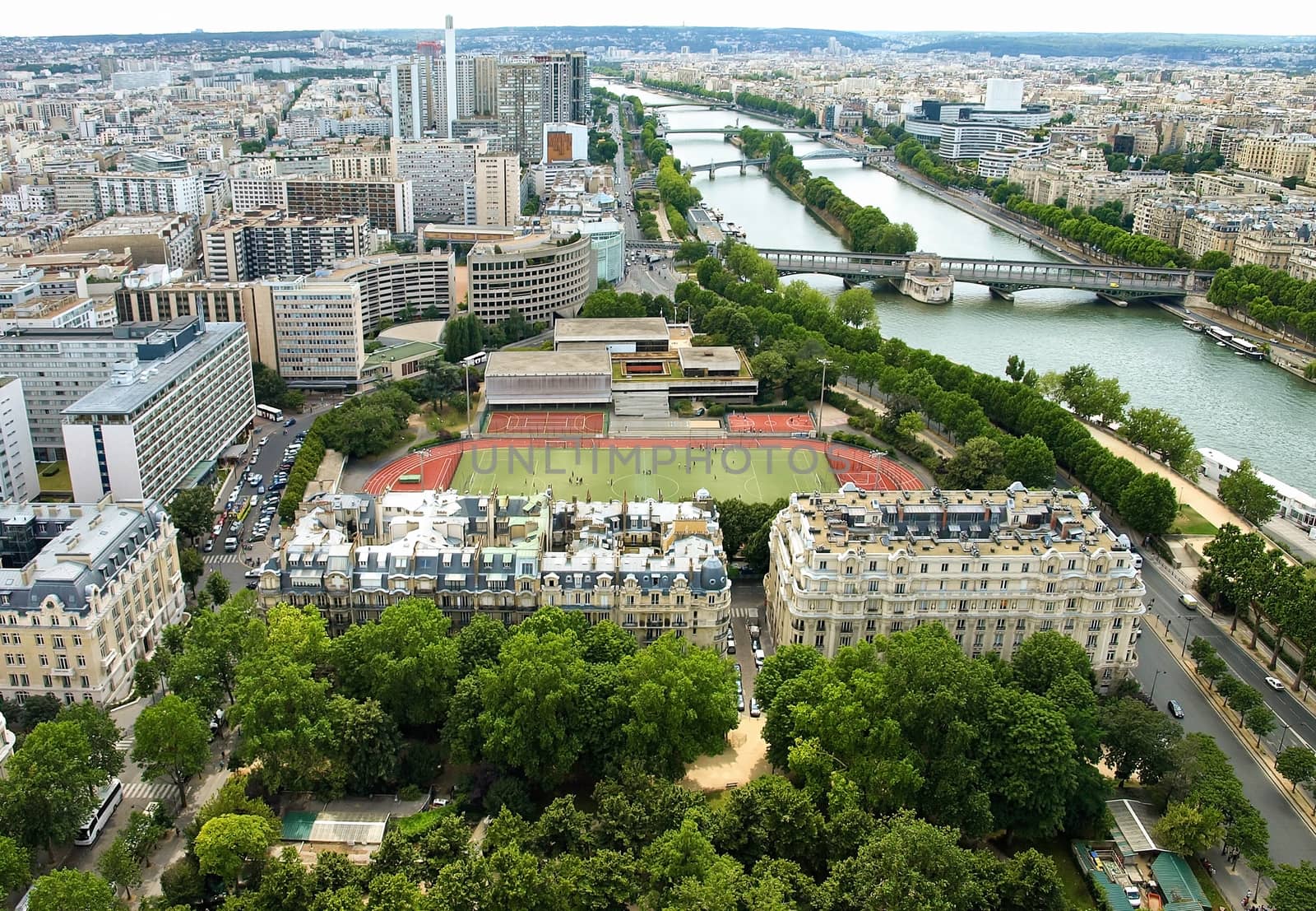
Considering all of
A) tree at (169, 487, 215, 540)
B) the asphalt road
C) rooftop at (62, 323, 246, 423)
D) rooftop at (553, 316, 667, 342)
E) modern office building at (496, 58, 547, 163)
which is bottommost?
the asphalt road

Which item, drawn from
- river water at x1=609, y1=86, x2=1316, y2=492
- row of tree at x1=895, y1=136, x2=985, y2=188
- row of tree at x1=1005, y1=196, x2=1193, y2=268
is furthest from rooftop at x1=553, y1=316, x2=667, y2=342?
row of tree at x1=895, y1=136, x2=985, y2=188

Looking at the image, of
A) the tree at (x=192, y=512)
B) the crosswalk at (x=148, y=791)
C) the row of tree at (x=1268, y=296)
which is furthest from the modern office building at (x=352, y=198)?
the crosswalk at (x=148, y=791)

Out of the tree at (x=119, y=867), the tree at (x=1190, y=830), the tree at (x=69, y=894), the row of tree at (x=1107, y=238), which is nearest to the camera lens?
the tree at (x=69, y=894)

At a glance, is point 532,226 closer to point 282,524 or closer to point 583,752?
point 282,524

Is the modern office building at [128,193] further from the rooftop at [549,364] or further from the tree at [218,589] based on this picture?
the tree at [218,589]

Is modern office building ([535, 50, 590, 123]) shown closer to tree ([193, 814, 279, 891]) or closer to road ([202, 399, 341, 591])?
road ([202, 399, 341, 591])

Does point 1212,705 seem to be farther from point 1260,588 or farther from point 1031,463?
point 1031,463

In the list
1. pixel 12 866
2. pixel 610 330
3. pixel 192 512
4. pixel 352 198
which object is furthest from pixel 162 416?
pixel 352 198
